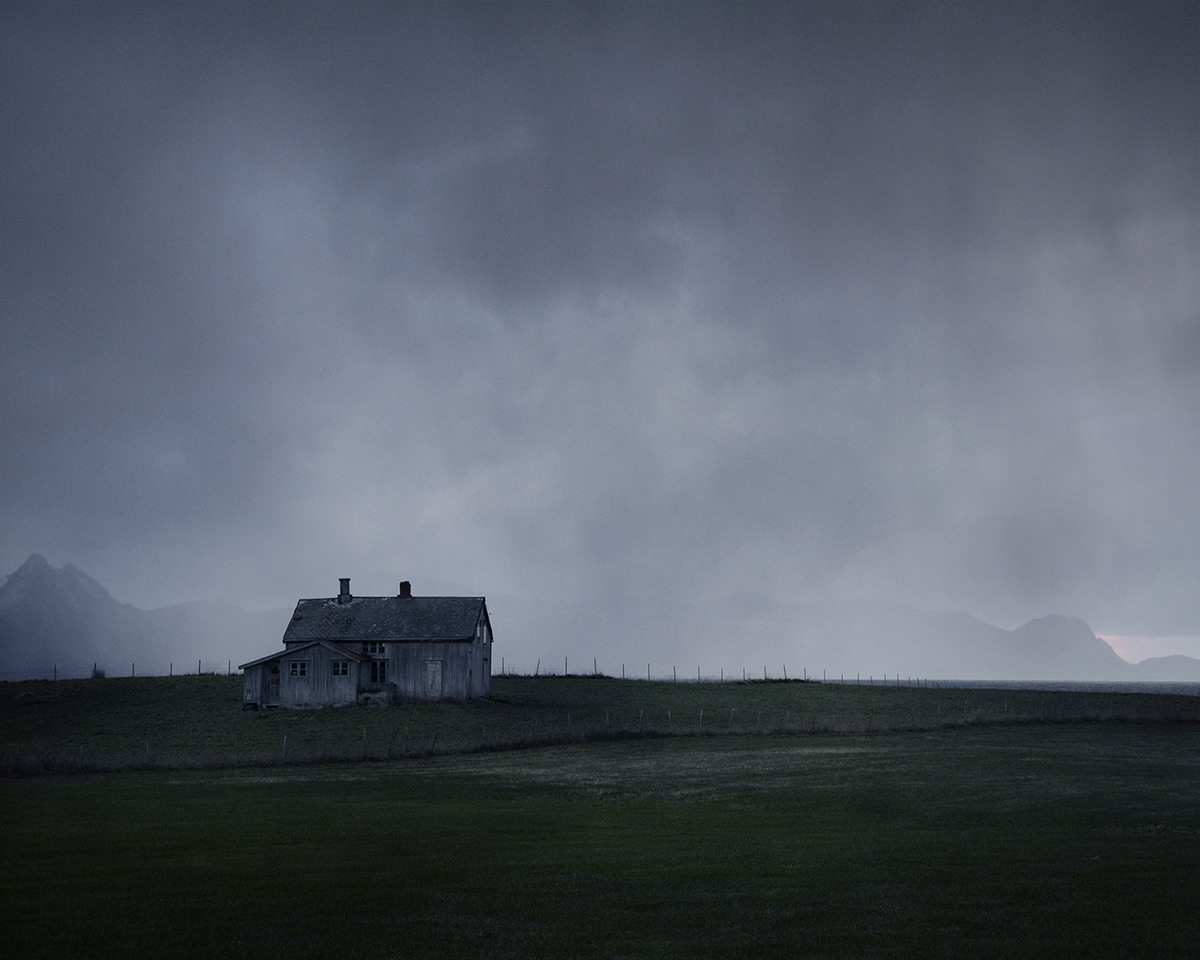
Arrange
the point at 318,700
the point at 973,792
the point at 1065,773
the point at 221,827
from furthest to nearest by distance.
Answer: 1. the point at 318,700
2. the point at 1065,773
3. the point at 973,792
4. the point at 221,827

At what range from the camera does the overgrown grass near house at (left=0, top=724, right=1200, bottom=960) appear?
531 inches

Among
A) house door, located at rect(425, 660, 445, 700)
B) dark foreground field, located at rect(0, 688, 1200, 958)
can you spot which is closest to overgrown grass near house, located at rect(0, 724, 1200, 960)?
dark foreground field, located at rect(0, 688, 1200, 958)

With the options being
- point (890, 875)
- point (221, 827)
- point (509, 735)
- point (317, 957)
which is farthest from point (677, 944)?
point (509, 735)

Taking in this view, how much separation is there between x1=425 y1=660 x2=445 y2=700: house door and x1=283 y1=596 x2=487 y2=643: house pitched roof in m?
1.80

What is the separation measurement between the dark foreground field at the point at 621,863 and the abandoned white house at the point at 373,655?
35254 mm

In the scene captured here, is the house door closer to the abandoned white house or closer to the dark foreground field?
the abandoned white house

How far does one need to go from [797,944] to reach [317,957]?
20.7 feet

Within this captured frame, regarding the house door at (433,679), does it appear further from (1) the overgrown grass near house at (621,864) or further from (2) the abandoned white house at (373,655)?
(1) the overgrown grass near house at (621,864)

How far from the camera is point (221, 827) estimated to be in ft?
80.6

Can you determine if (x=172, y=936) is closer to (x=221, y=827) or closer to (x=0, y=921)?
(x=0, y=921)

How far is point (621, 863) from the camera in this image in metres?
19.2

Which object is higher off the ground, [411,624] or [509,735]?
[411,624]

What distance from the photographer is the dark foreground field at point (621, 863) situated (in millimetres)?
13516

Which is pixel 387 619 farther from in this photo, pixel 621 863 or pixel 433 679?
pixel 621 863
